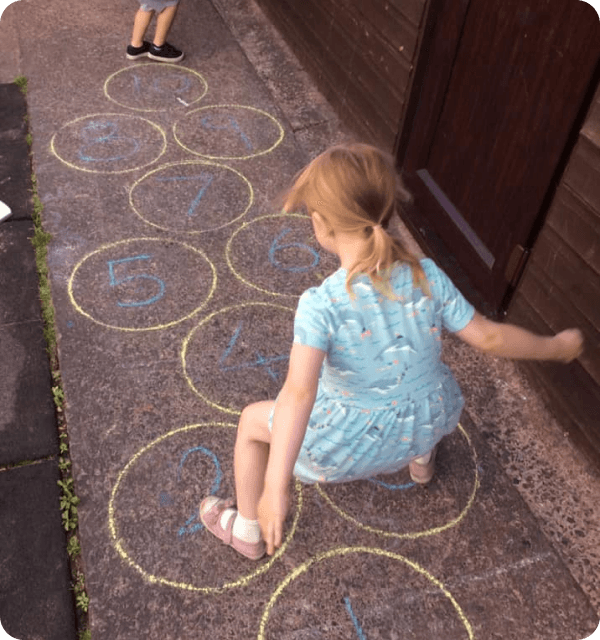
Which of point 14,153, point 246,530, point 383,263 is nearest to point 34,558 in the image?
point 246,530

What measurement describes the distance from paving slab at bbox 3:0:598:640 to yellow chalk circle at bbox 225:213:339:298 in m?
0.01

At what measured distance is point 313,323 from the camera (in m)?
1.77

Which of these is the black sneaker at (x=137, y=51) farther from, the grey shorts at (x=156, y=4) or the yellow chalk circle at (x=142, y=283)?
the yellow chalk circle at (x=142, y=283)

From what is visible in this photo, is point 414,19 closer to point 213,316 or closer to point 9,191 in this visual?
point 213,316

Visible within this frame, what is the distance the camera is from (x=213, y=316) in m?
3.28

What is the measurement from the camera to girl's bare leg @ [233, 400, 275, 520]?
2109mm

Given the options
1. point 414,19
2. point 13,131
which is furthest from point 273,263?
point 13,131

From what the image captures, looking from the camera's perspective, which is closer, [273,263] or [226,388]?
Answer: [226,388]

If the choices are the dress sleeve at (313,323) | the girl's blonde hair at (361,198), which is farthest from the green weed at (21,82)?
the dress sleeve at (313,323)

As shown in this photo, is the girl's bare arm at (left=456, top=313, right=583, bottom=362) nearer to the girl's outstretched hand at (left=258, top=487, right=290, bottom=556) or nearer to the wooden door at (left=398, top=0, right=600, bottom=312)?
the girl's outstretched hand at (left=258, top=487, right=290, bottom=556)

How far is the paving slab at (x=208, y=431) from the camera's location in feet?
7.44

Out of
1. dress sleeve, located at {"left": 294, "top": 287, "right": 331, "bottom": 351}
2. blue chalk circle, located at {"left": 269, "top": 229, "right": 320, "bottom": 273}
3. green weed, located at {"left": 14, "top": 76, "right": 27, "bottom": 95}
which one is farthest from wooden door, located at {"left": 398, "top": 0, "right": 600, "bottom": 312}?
green weed, located at {"left": 14, "top": 76, "right": 27, "bottom": 95}

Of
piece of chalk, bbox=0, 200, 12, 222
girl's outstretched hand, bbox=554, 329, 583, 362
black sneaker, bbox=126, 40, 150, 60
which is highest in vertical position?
girl's outstretched hand, bbox=554, 329, 583, 362

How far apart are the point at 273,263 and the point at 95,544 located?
1.80 m
